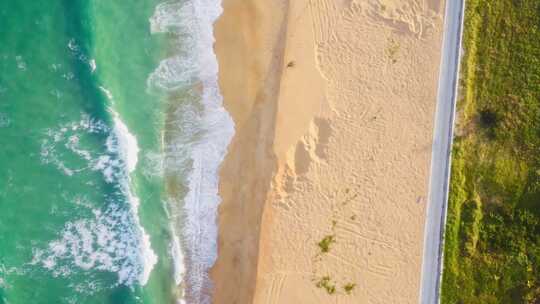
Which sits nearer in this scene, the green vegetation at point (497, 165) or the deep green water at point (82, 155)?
the deep green water at point (82, 155)

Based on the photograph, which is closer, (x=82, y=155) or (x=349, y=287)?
(x=82, y=155)

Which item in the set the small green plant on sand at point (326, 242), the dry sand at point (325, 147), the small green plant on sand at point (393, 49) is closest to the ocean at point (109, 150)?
the dry sand at point (325, 147)

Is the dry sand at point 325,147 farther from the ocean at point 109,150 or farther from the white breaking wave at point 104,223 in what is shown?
the white breaking wave at point 104,223

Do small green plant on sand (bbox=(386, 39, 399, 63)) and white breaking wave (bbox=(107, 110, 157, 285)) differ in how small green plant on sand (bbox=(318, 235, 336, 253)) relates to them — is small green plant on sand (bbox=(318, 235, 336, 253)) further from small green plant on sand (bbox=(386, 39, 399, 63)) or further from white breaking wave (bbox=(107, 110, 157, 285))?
small green plant on sand (bbox=(386, 39, 399, 63))

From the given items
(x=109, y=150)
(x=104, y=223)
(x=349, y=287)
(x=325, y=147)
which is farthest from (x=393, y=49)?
(x=104, y=223)

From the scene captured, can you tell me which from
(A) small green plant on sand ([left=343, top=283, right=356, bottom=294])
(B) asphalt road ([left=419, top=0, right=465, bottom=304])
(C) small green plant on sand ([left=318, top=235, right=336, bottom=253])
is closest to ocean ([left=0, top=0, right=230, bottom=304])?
(C) small green plant on sand ([left=318, top=235, right=336, bottom=253])

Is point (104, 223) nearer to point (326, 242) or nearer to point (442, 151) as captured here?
point (326, 242)

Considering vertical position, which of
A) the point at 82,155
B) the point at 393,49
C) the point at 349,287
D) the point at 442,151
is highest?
the point at 393,49

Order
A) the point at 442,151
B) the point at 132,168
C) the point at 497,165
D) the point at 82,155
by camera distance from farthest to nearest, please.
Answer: the point at 497,165 → the point at 442,151 → the point at 132,168 → the point at 82,155
